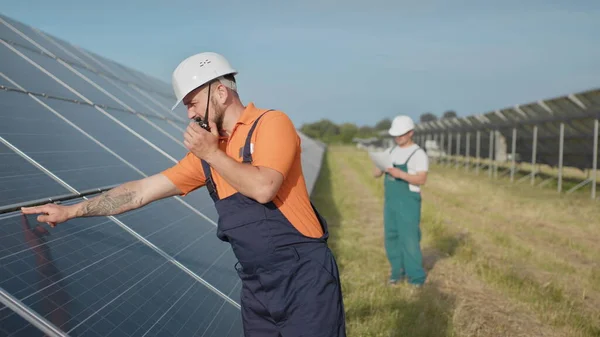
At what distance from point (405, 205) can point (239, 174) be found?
15.2ft

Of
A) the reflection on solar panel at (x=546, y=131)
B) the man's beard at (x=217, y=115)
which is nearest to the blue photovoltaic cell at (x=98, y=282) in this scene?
the man's beard at (x=217, y=115)

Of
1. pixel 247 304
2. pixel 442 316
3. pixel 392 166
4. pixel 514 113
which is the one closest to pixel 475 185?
pixel 514 113

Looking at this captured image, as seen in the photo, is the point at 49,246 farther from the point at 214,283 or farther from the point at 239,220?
the point at 214,283

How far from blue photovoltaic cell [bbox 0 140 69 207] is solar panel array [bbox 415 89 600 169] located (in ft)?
47.9

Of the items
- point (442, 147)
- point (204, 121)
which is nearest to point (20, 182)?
point (204, 121)

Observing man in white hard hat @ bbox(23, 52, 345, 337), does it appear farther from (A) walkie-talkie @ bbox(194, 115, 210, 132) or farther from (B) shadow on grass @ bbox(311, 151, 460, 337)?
(B) shadow on grass @ bbox(311, 151, 460, 337)

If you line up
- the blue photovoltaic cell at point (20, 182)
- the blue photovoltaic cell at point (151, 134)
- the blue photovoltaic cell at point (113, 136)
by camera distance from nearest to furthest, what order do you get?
the blue photovoltaic cell at point (20, 182)
the blue photovoltaic cell at point (113, 136)
the blue photovoltaic cell at point (151, 134)

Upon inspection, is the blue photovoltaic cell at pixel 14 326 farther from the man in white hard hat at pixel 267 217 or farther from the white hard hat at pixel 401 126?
the white hard hat at pixel 401 126

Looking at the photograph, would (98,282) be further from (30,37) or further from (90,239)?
(30,37)

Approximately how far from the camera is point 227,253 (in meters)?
4.47

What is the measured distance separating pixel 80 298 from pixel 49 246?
14.6 inches

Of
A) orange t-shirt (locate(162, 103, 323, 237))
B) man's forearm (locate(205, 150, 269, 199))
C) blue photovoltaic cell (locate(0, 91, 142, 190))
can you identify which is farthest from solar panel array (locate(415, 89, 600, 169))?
man's forearm (locate(205, 150, 269, 199))

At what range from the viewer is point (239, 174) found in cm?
230

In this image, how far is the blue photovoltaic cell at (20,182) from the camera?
286cm
